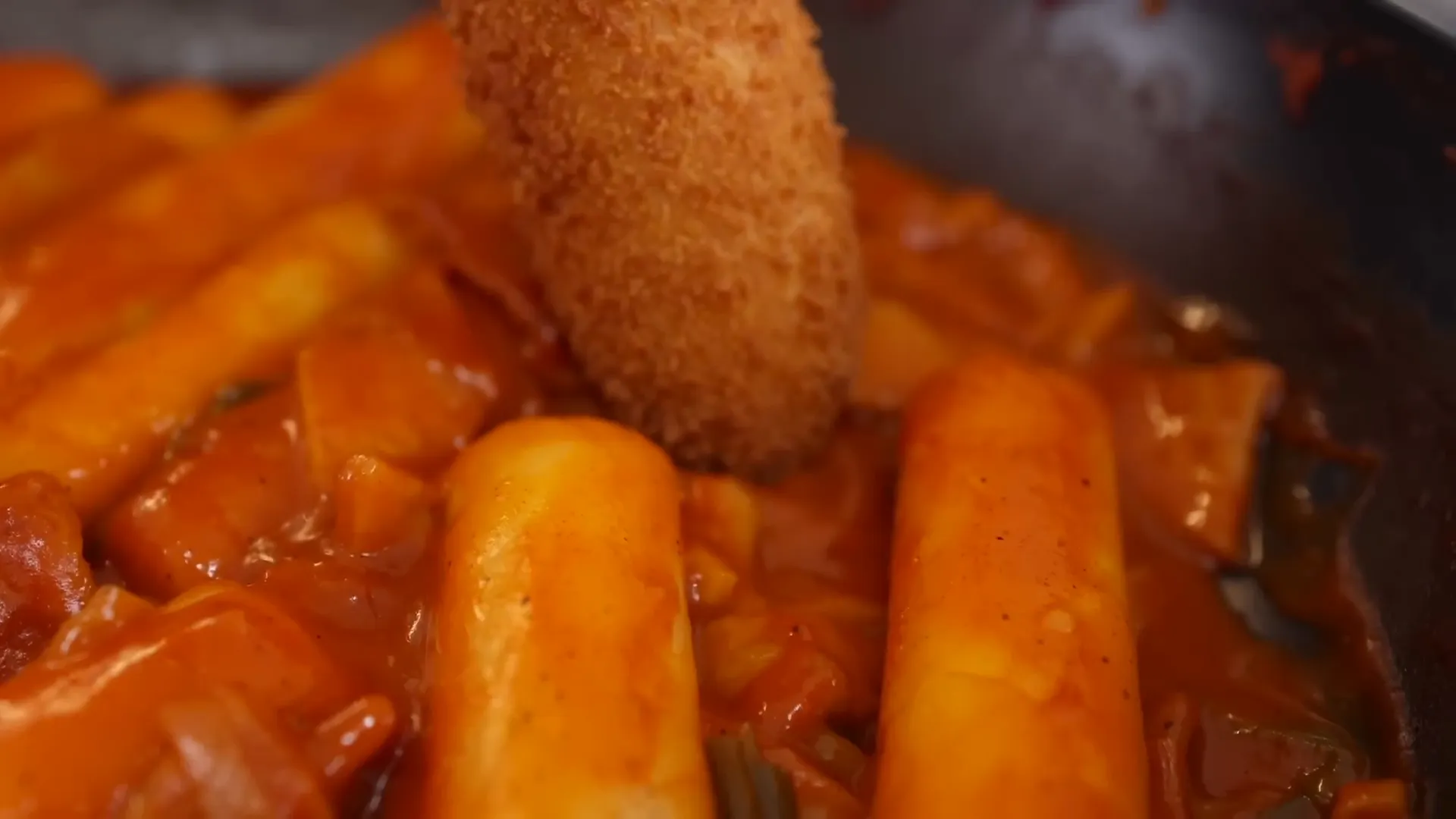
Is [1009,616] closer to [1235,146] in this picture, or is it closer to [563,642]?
[563,642]

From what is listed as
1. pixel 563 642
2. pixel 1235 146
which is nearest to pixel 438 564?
pixel 563 642

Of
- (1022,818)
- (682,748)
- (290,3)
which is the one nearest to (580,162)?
(682,748)

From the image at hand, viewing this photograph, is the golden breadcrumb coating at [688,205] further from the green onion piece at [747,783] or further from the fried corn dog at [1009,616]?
the green onion piece at [747,783]

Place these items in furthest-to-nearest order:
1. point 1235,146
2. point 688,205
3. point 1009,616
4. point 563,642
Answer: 1. point 1235,146
2. point 688,205
3. point 1009,616
4. point 563,642

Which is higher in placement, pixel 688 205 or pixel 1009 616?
pixel 688 205

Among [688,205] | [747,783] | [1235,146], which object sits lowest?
[747,783]

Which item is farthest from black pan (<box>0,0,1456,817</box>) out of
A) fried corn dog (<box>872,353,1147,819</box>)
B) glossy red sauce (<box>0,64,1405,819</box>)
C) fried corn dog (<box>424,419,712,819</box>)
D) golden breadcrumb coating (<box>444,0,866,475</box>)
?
fried corn dog (<box>424,419,712,819</box>)

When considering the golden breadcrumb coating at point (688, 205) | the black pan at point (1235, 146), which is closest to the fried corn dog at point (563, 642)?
the golden breadcrumb coating at point (688, 205)

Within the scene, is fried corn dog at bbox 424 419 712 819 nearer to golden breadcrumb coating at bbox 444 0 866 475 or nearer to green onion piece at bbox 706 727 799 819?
green onion piece at bbox 706 727 799 819
